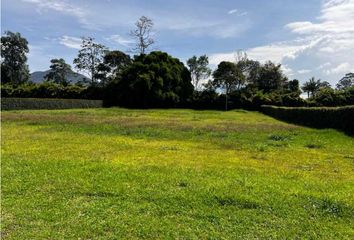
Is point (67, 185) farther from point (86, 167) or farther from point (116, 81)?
point (116, 81)

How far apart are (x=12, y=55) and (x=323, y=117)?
60.3m

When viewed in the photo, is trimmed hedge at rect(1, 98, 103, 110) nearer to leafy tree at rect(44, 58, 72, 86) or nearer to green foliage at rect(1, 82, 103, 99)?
green foliage at rect(1, 82, 103, 99)

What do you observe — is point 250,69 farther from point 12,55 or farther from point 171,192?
point 171,192

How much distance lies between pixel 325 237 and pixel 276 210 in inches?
46.8

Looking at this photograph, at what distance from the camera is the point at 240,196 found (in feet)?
24.7

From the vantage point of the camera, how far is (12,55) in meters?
70.7

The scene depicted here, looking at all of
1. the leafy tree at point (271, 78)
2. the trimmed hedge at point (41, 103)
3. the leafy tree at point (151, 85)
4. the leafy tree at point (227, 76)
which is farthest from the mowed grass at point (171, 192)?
the leafy tree at point (271, 78)

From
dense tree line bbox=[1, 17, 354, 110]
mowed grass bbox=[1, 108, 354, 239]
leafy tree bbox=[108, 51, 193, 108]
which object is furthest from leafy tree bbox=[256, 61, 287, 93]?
mowed grass bbox=[1, 108, 354, 239]

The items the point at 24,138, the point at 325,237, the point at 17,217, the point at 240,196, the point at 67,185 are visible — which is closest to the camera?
the point at 325,237

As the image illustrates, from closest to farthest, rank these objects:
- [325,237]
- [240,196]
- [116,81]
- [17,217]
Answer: [325,237]
[17,217]
[240,196]
[116,81]

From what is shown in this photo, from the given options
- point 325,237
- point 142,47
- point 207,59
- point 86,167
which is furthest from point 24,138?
point 207,59

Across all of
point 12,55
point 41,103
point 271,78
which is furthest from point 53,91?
point 271,78

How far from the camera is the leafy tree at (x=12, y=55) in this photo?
70062 millimetres

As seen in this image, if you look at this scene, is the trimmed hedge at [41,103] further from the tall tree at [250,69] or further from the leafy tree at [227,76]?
the tall tree at [250,69]
